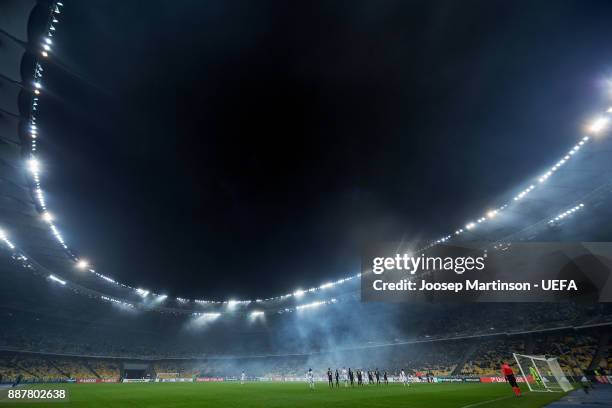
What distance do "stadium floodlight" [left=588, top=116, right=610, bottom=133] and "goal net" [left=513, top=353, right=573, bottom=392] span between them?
13959mm

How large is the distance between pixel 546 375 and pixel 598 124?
1802 centimetres

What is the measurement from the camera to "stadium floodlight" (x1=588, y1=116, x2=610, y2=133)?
20141 millimetres

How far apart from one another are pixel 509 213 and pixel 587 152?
10.5m

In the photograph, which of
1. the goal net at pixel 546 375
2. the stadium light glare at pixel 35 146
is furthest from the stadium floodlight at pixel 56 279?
the goal net at pixel 546 375

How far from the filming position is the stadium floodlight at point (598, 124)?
2014 centimetres

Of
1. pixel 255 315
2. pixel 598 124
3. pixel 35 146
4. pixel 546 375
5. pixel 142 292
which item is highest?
pixel 255 315

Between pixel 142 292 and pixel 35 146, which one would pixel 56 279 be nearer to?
pixel 142 292

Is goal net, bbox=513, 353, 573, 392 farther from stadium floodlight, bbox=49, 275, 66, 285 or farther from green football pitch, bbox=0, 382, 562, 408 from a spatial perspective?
stadium floodlight, bbox=49, 275, 66, 285

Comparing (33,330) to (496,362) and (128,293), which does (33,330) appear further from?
(496,362)

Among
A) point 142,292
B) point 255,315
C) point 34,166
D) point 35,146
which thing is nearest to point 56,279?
point 142,292

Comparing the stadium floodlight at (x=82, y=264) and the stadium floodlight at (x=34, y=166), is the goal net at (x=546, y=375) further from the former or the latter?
the stadium floodlight at (x=82, y=264)

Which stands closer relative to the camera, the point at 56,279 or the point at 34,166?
the point at 34,166

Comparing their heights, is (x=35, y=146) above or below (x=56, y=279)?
below

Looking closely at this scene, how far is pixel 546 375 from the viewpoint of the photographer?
25.1 meters
